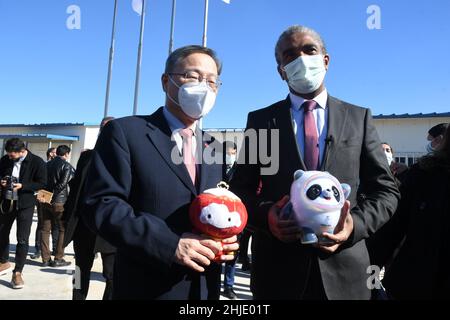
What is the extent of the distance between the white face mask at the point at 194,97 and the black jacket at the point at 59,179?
17.4 feet

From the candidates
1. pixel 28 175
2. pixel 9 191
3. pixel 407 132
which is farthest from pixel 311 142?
pixel 407 132

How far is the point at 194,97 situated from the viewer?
1.85 metres

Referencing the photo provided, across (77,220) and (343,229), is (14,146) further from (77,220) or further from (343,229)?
(343,229)

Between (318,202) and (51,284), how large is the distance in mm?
4910

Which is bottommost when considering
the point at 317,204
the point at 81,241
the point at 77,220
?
the point at 81,241

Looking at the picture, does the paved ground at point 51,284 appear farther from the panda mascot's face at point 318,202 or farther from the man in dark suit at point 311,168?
the panda mascot's face at point 318,202

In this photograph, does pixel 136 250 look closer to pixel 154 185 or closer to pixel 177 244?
pixel 177 244

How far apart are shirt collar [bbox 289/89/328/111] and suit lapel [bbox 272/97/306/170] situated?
0.04m

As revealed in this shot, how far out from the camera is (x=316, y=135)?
181 centimetres

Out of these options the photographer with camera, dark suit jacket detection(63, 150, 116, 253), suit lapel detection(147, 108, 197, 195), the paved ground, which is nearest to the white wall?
the paved ground

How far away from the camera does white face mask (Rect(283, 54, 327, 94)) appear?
73.7 inches

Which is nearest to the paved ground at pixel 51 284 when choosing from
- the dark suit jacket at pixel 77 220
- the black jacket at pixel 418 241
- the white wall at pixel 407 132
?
the dark suit jacket at pixel 77 220

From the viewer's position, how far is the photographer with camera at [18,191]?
527 centimetres
